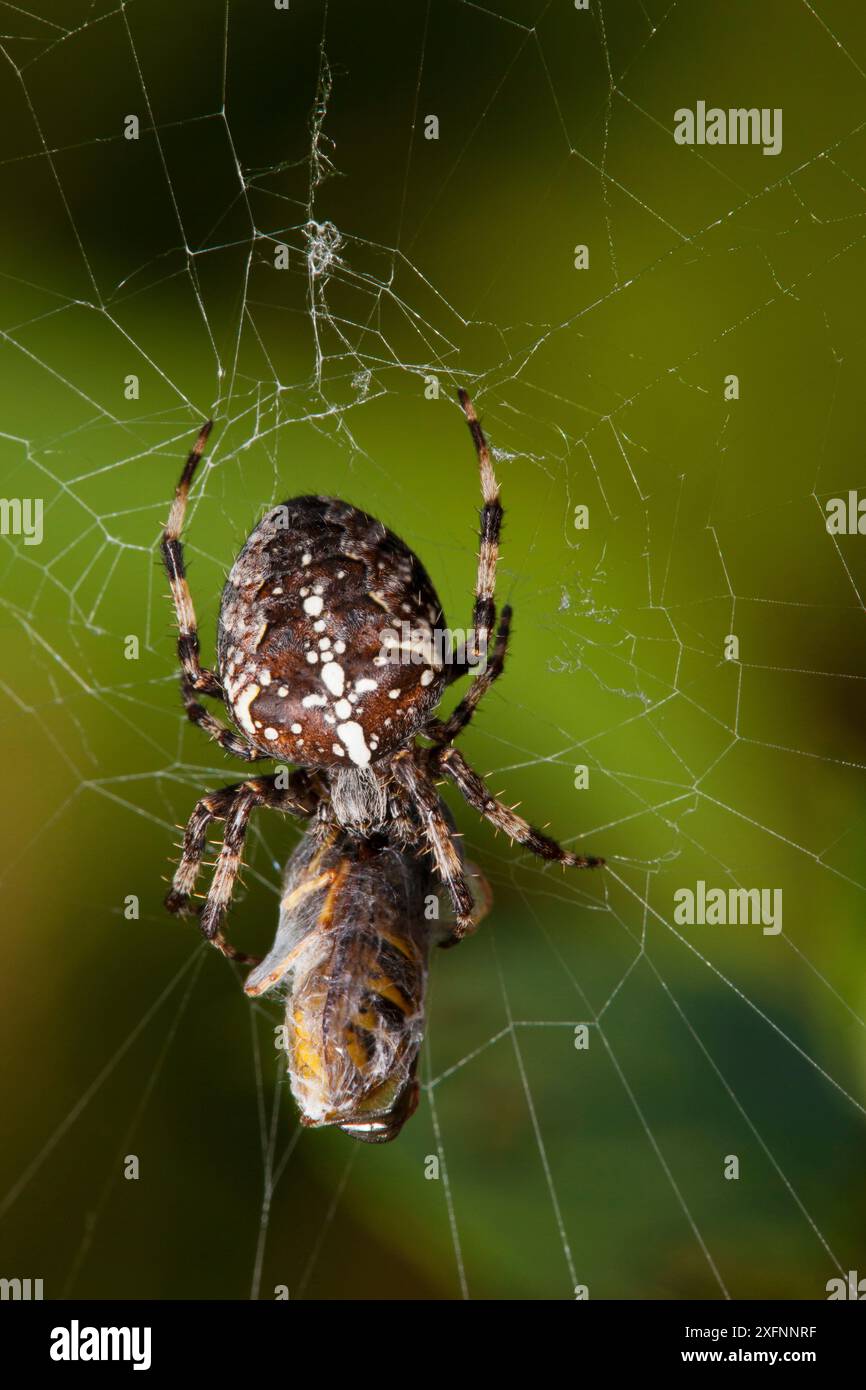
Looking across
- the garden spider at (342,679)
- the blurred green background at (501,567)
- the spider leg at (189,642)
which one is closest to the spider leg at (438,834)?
the garden spider at (342,679)

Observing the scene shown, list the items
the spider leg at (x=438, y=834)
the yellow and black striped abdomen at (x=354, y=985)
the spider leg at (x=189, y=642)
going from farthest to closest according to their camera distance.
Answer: the spider leg at (x=189, y=642)
the spider leg at (x=438, y=834)
the yellow and black striped abdomen at (x=354, y=985)

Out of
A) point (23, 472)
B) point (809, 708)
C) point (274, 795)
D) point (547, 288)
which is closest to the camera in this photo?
point (809, 708)

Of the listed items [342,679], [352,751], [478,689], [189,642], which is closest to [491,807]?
[478,689]

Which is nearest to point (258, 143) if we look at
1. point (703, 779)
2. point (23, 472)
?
point (23, 472)

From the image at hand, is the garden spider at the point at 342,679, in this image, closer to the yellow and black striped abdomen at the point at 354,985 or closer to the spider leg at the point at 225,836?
the spider leg at the point at 225,836

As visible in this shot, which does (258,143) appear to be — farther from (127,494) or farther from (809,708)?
(809,708)

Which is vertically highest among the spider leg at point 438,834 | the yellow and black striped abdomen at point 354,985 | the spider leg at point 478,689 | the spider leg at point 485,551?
the spider leg at point 485,551
